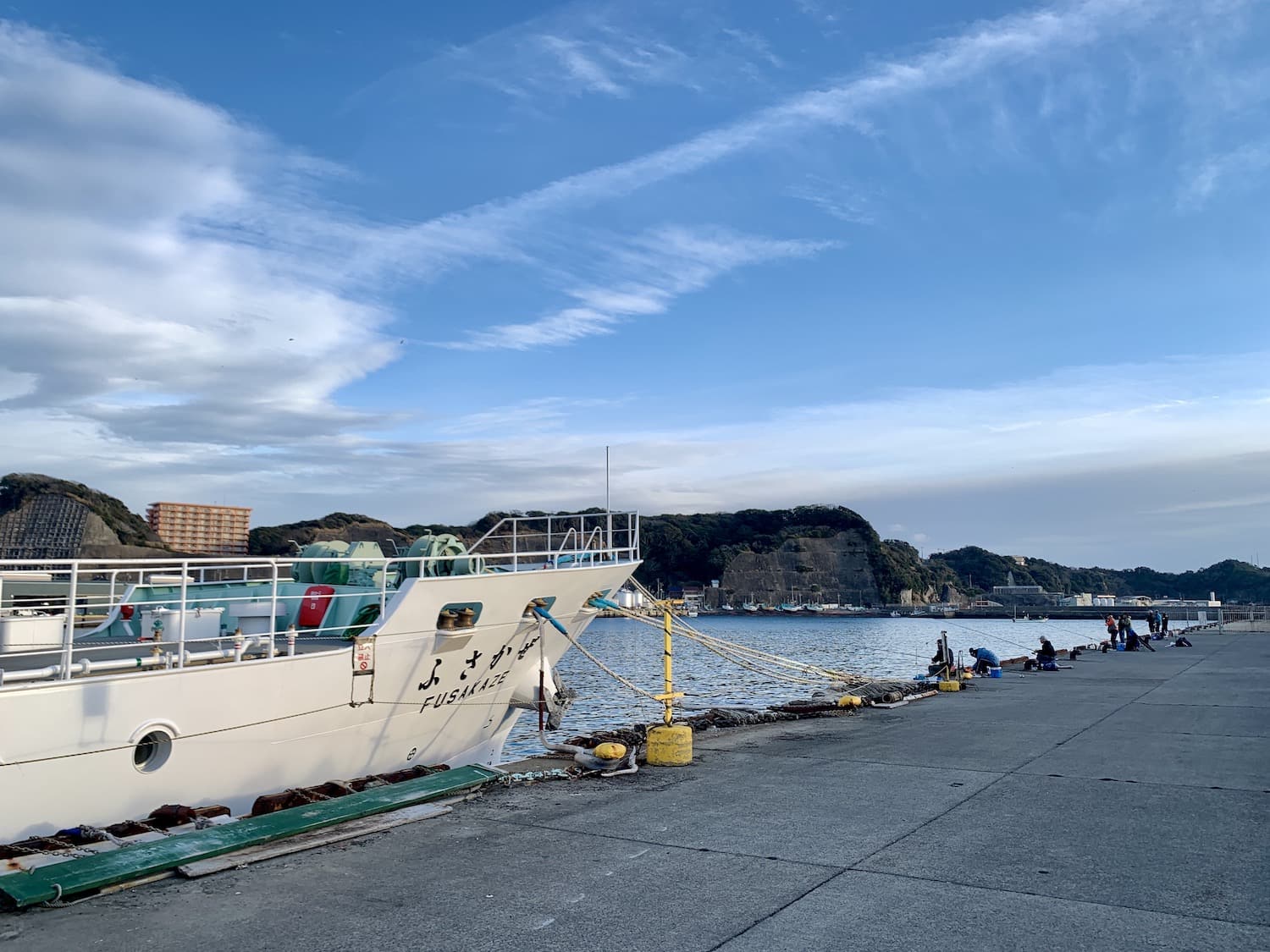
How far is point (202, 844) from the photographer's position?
650 centimetres

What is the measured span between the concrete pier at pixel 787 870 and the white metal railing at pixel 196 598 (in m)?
2.71

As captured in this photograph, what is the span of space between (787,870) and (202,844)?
4.19 meters

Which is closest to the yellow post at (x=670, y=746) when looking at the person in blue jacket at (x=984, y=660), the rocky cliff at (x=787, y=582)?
the person in blue jacket at (x=984, y=660)

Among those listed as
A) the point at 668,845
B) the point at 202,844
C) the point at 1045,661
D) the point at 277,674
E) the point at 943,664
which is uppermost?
the point at 277,674

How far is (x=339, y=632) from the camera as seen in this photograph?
11.1m

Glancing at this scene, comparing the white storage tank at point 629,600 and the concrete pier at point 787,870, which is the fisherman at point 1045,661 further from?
the white storage tank at point 629,600

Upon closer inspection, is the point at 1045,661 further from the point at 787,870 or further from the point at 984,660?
the point at 787,870

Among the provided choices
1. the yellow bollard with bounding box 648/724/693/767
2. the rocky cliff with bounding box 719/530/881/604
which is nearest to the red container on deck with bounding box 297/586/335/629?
the yellow bollard with bounding box 648/724/693/767

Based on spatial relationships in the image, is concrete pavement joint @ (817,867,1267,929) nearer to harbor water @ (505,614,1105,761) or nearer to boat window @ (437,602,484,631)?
boat window @ (437,602,484,631)

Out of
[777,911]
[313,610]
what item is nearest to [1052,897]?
[777,911]

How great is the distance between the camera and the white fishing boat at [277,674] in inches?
290

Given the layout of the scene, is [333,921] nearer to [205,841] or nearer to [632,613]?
[205,841]

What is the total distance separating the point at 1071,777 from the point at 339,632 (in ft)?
28.0

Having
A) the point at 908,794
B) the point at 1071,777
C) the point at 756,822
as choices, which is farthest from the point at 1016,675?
the point at 756,822
